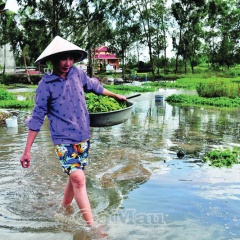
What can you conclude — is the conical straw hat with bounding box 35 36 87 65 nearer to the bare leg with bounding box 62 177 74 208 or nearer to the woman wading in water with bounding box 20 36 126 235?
the woman wading in water with bounding box 20 36 126 235

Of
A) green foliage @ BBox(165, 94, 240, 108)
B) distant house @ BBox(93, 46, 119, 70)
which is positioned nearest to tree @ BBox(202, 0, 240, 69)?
distant house @ BBox(93, 46, 119, 70)

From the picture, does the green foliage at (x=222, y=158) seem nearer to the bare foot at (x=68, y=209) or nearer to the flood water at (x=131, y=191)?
the flood water at (x=131, y=191)

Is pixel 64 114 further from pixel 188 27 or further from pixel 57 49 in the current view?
pixel 188 27

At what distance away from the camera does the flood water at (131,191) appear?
12.2 feet

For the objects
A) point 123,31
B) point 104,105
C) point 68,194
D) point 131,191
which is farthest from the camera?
point 123,31

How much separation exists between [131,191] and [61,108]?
1.87m

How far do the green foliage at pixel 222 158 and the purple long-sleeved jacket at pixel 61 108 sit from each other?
3264mm

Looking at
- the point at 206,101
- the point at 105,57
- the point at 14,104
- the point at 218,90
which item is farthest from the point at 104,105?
the point at 105,57

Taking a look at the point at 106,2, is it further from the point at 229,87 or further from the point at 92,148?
the point at 92,148

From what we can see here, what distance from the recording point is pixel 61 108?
343 centimetres

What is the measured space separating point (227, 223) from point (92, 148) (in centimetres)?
406

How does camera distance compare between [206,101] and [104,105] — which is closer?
[104,105]

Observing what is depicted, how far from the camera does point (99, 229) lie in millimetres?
3592

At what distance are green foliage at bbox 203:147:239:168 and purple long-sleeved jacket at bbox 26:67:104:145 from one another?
3.26 m
